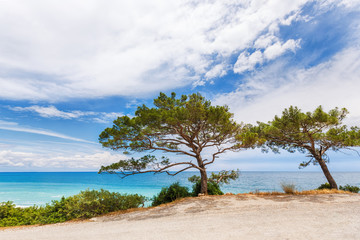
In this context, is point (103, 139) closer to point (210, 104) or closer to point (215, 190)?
point (210, 104)

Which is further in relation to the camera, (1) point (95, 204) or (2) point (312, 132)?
(2) point (312, 132)

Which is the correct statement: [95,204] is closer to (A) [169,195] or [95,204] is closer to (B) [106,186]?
(A) [169,195]

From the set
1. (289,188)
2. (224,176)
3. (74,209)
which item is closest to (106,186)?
(224,176)

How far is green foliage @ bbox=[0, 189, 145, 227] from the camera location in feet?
27.6

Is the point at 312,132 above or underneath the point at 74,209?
above

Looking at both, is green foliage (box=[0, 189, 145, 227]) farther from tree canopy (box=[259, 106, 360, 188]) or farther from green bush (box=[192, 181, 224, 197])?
tree canopy (box=[259, 106, 360, 188])

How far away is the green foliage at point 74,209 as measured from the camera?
8.40 m

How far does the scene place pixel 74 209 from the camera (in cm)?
844

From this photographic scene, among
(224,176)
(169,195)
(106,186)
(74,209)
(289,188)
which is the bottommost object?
(106,186)

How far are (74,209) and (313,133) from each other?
15.2m

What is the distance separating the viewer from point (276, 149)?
15.1 meters

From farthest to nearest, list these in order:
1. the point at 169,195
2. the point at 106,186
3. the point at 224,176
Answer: the point at 106,186 < the point at 224,176 < the point at 169,195

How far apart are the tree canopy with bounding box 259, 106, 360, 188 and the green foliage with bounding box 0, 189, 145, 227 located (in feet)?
34.7

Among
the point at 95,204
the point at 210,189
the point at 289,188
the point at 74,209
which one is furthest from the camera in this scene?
the point at 210,189
